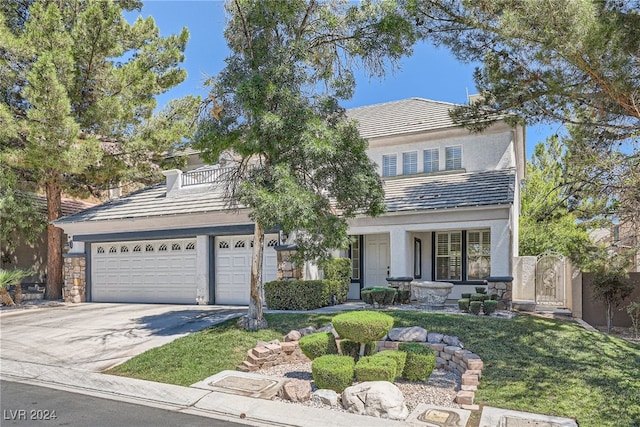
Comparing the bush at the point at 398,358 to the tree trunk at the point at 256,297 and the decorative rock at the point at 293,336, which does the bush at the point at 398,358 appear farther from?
the tree trunk at the point at 256,297

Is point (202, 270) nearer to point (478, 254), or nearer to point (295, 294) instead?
point (295, 294)

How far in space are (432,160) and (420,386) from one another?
37.8 ft

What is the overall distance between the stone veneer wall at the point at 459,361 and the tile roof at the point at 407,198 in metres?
5.77

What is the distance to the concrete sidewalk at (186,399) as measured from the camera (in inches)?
237

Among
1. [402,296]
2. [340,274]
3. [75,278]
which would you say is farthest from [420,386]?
[75,278]

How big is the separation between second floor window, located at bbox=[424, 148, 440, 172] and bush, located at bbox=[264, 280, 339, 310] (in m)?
6.99

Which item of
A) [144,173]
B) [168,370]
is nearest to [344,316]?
[168,370]

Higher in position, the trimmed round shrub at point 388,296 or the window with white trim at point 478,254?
the window with white trim at point 478,254

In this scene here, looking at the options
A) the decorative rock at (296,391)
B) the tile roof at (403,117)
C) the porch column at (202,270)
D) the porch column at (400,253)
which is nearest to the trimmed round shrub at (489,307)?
the porch column at (400,253)

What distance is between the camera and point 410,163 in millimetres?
17875

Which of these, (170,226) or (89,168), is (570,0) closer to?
(170,226)

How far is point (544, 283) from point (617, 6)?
9388 mm

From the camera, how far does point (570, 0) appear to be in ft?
25.4

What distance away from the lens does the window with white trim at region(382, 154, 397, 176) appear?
18.1 m
